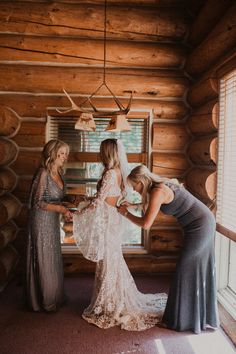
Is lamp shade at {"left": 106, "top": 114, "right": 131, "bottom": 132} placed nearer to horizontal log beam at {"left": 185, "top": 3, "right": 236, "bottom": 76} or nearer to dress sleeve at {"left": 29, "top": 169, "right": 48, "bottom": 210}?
dress sleeve at {"left": 29, "top": 169, "right": 48, "bottom": 210}

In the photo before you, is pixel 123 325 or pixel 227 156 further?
pixel 227 156

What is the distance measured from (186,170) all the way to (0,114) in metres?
2.92

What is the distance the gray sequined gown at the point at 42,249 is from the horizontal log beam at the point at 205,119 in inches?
84.6

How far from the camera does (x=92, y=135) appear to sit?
4980mm

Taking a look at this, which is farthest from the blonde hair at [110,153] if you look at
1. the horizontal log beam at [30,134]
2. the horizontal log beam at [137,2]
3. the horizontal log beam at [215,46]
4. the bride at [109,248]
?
the horizontal log beam at [137,2]

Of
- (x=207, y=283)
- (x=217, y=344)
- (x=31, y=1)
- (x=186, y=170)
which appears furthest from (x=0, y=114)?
(x=217, y=344)

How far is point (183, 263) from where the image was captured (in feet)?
10.9

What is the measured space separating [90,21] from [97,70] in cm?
72

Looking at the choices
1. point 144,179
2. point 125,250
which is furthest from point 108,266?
point 125,250

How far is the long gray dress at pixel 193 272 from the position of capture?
3299 millimetres

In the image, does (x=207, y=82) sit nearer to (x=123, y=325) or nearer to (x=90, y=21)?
(x=90, y=21)

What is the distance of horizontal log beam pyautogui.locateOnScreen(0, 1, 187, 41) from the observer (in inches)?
185

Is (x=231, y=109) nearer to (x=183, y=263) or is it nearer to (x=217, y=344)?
(x=183, y=263)

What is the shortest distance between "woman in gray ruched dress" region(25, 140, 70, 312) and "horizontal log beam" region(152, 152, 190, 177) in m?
1.71
